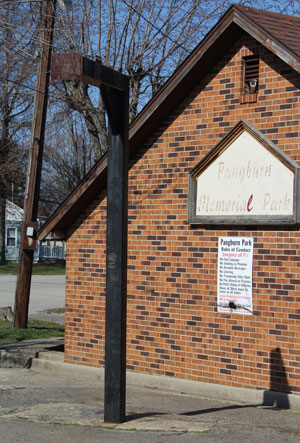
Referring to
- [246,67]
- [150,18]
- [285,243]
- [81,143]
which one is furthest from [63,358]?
[81,143]

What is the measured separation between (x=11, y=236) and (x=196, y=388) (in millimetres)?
50872

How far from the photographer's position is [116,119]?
743 centimetres

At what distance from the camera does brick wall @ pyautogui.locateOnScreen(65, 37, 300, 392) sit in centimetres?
862

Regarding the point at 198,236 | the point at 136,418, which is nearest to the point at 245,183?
the point at 198,236

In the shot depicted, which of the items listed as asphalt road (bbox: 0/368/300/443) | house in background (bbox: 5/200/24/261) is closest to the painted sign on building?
asphalt road (bbox: 0/368/300/443)

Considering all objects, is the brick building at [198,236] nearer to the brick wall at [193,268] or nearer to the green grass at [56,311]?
the brick wall at [193,268]

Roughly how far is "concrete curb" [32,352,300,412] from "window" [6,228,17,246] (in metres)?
48.3

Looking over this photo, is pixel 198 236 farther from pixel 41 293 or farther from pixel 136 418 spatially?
pixel 41 293

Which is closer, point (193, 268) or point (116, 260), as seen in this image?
point (116, 260)

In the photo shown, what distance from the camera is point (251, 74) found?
9.09 m

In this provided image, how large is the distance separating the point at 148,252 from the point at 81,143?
3073cm

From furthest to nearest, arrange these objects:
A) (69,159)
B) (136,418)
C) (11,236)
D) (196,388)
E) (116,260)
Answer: (11,236)
(69,159)
(196,388)
(136,418)
(116,260)

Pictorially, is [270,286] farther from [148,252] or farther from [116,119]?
[116,119]

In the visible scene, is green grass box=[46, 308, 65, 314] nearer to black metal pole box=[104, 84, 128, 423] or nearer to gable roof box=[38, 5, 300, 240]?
gable roof box=[38, 5, 300, 240]
